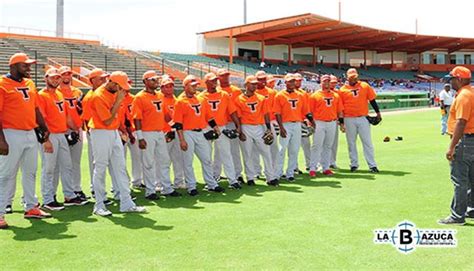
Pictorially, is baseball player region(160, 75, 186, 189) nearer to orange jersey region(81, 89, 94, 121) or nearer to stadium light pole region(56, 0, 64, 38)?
orange jersey region(81, 89, 94, 121)

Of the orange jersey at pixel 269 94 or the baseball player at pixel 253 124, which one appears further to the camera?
the orange jersey at pixel 269 94

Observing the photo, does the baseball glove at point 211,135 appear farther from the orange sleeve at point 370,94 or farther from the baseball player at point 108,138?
the orange sleeve at point 370,94

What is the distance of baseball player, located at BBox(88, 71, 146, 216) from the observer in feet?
23.5

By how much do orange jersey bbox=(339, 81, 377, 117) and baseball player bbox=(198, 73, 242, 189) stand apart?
3.01m

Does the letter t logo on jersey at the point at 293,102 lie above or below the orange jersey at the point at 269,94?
below

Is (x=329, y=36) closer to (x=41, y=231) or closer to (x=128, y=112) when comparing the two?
(x=128, y=112)

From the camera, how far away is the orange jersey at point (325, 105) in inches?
435

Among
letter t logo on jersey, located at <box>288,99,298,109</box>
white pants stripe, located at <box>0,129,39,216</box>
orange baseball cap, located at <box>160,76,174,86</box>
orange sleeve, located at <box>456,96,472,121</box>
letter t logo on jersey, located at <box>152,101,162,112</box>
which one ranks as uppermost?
orange baseball cap, located at <box>160,76,174,86</box>

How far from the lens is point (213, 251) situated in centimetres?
530

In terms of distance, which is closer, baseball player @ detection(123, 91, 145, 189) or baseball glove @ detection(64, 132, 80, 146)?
baseball glove @ detection(64, 132, 80, 146)

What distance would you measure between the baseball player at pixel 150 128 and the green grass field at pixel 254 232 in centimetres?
47

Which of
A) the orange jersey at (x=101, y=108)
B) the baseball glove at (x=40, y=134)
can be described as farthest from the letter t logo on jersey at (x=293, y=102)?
the baseball glove at (x=40, y=134)

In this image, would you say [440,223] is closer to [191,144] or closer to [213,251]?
[213,251]

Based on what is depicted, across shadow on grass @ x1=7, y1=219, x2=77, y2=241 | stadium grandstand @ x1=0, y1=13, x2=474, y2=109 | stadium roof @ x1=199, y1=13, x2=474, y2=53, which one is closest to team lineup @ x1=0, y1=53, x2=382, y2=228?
shadow on grass @ x1=7, y1=219, x2=77, y2=241
